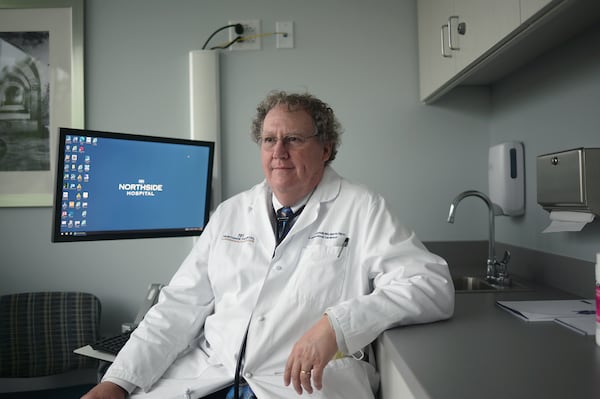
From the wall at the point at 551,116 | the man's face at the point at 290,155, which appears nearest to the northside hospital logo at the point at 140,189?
the man's face at the point at 290,155

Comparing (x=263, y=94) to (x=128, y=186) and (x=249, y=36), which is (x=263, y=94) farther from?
(x=128, y=186)

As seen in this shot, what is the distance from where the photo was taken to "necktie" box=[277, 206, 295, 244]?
140 cm

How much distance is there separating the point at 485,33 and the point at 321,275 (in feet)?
2.94

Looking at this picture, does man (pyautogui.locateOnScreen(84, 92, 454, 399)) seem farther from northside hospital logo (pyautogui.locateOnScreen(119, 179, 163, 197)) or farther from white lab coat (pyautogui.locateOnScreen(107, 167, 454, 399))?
Answer: northside hospital logo (pyautogui.locateOnScreen(119, 179, 163, 197))

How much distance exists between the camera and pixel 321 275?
1232mm

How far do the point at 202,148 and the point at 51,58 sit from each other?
41.0 inches

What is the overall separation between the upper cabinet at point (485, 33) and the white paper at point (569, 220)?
1.73 feet

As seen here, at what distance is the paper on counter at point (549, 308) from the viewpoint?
1.16m

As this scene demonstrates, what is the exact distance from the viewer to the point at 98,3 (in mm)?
2225

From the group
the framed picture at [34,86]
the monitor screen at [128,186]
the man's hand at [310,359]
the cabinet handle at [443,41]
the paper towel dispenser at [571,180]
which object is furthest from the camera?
the framed picture at [34,86]

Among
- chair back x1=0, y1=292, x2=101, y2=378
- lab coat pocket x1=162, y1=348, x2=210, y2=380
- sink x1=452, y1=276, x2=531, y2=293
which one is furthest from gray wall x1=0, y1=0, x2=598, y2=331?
lab coat pocket x1=162, y1=348, x2=210, y2=380

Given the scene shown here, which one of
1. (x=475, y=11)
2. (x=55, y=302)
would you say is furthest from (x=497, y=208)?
(x=55, y=302)

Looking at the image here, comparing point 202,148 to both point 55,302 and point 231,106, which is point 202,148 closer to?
point 231,106

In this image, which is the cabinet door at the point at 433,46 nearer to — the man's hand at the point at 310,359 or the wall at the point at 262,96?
the wall at the point at 262,96
